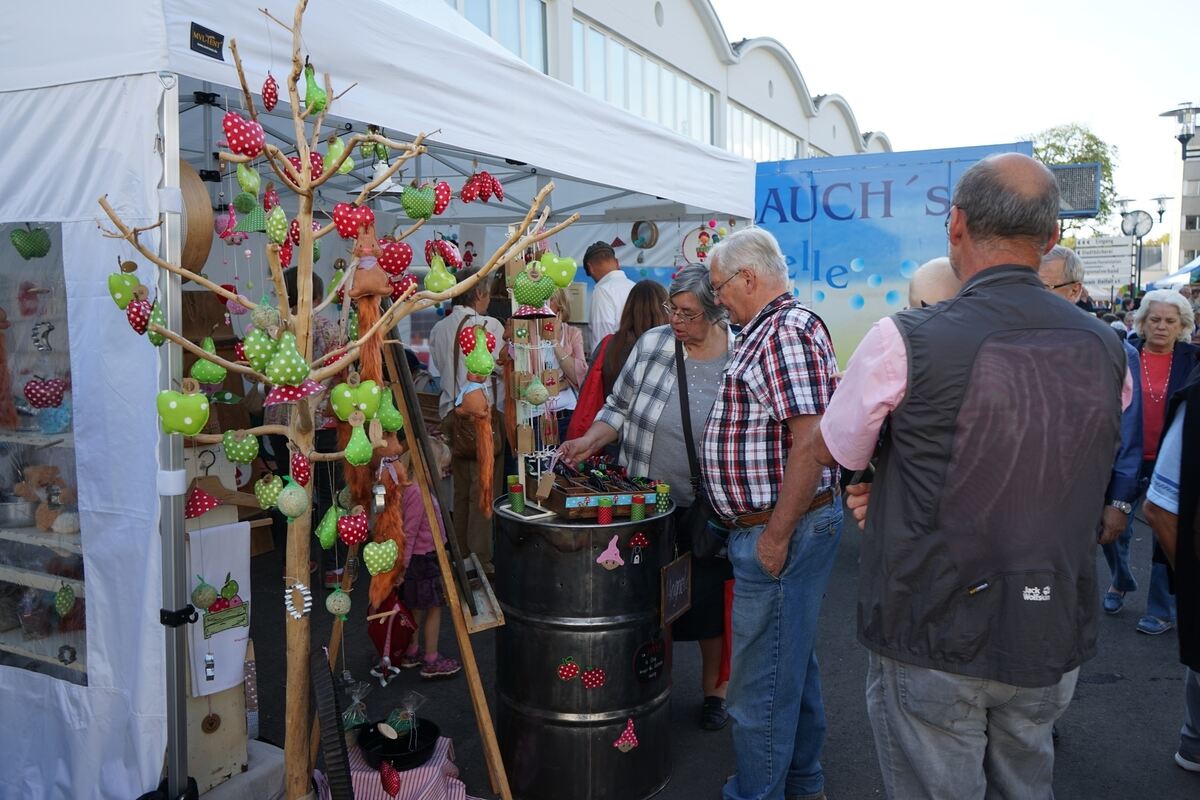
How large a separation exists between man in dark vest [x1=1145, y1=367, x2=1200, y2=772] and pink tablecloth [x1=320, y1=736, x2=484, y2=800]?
2255 mm

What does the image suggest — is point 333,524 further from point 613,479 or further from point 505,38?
point 505,38

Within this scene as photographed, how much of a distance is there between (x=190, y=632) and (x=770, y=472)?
5.65 feet

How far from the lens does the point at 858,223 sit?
6.88 meters

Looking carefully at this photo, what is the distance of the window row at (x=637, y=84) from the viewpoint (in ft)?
37.7

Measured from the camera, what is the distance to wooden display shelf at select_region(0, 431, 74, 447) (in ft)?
8.01

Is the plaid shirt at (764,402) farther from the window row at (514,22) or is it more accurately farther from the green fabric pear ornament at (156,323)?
the window row at (514,22)

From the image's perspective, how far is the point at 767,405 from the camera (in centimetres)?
240

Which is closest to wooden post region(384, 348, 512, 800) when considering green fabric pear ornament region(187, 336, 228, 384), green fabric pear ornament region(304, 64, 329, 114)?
green fabric pear ornament region(187, 336, 228, 384)

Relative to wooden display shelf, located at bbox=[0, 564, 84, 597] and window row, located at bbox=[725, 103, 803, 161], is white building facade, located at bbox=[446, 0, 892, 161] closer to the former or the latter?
window row, located at bbox=[725, 103, 803, 161]

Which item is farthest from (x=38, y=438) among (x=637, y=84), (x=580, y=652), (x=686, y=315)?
(x=637, y=84)

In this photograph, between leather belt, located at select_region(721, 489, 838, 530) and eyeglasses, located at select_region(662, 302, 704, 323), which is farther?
eyeglasses, located at select_region(662, 302, 704, 323)

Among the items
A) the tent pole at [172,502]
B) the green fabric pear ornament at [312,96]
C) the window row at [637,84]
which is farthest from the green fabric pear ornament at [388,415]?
the window row at [637,84]

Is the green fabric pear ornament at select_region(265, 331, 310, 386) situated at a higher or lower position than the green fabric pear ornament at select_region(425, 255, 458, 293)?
lower

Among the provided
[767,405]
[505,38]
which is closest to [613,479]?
[767,405]
